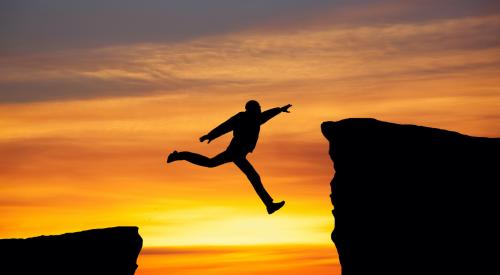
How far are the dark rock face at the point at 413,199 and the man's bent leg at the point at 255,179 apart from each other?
3.81m

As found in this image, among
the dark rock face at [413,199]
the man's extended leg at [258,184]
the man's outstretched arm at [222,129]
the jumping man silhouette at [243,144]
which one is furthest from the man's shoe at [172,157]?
the dark rock face at [413,199]

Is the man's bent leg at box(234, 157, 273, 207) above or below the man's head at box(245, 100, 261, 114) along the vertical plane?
below

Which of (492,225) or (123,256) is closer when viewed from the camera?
(492,225)

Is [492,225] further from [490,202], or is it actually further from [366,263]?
[366,263]

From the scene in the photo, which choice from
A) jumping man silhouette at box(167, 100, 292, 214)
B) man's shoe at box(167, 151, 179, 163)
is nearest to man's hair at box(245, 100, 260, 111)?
jumping man silhouette at box(167, 100, 292, 214)

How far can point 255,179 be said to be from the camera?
1939 cm

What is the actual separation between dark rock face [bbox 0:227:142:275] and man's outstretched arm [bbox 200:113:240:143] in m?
16.1

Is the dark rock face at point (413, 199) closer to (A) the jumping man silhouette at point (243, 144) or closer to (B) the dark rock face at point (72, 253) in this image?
(A) the jumping man silhouette at point (243, 144)

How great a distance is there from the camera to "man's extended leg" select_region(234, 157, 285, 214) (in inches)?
762

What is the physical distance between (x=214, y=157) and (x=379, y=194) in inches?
200

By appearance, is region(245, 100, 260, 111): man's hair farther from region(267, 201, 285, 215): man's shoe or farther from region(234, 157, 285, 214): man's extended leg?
region(267, 201, 285, 215): man's shoe

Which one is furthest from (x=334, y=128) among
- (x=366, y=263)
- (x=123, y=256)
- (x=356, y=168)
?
(x=123, y=256)

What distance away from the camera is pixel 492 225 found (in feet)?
67.8

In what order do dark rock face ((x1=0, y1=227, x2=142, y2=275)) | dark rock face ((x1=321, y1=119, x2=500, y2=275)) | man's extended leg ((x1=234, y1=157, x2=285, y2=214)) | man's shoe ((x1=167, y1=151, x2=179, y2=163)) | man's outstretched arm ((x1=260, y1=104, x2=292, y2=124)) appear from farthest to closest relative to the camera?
dark rock face ((x1=0, y1=227, x2=142, y2=275)), dark rock face ((x1=321, y1=119, x2=500, y2=275)), man's shoe ((x1=167, y1=151, x2=179, y2=163)), man's extended leg ((x1=234, y1=157, x2=285, y2=214)), man's outstretched arm ((x1=260, y1=104, x2=292, y2=124))
